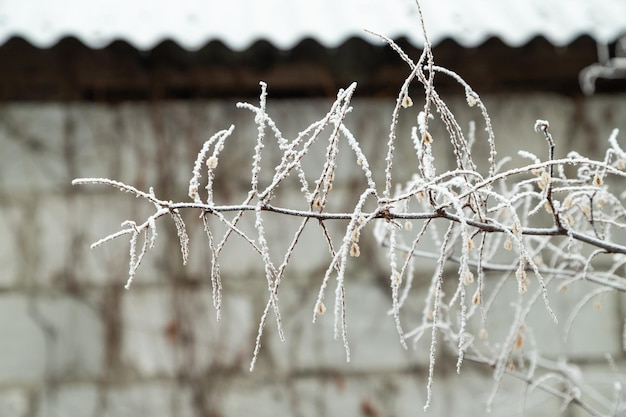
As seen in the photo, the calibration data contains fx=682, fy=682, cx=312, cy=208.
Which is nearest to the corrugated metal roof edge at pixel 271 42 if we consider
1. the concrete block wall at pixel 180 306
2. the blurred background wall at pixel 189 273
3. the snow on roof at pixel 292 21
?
the snow on roof at pixel 292 21

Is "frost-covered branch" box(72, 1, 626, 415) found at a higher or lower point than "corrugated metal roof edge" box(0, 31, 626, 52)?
lower

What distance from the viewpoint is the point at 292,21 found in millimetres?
2502

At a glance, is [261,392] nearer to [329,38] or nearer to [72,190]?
[72,190]

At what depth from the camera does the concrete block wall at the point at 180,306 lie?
270 centimetres

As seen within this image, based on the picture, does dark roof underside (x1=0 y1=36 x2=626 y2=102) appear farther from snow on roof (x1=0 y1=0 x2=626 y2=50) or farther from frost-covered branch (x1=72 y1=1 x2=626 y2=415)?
frost-covered branch (x1=72 y1=1 x2=626 y2=415)

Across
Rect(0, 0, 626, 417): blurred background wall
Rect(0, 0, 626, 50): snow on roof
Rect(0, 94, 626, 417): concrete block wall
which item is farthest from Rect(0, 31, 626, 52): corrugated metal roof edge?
Rect(0, 94, 626, 417): concrete block wall

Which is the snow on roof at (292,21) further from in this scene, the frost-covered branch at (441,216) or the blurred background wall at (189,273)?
the frost-covered branch at (441,216)

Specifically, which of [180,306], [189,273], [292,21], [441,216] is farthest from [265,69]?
[441,216]

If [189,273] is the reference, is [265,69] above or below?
above

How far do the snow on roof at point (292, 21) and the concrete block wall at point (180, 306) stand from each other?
0.39 m

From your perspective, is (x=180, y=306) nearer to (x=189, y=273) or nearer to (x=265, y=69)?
→ (x=189, y=273)

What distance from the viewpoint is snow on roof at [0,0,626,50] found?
2.35m

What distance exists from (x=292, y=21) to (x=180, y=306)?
1193 millimetres

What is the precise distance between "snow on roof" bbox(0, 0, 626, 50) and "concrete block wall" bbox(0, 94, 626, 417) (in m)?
0.39
